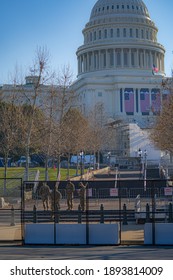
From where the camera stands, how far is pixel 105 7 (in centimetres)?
16400

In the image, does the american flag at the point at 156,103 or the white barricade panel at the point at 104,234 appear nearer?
the white barricade panel at the point at 104,234

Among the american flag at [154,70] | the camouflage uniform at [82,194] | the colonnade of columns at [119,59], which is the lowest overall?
the camouflage uniform at [82,194]

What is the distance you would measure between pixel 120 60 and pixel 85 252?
14387 centimetres

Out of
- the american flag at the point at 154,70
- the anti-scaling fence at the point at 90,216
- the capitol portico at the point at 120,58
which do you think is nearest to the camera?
the anti-scaling fence at the point at 90,216

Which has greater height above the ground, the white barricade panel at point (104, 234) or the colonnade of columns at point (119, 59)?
the colonnade of columns at point (119, 59)

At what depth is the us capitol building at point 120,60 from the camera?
5812 inches

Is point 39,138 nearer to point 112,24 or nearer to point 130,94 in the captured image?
point 130,94

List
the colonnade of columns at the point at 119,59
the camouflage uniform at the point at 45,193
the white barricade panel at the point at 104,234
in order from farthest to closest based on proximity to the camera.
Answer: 1. the colonnade of columns at the point at 119,59
2. the camouflage uniform at the point at 45,193
3. the white barricade panel at the point at 104,234

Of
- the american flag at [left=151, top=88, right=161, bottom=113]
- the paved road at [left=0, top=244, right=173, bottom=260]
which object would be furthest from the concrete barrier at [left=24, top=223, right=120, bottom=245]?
the american flag at [left=151, top=88, right=161, bottom=113]

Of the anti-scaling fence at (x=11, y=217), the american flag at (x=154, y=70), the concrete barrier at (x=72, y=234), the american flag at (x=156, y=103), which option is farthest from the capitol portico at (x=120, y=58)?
the concrete barrier at (x=72, y=234)

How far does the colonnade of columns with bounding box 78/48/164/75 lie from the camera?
520 ft

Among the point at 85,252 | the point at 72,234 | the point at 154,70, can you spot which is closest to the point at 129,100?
the point at 154,70

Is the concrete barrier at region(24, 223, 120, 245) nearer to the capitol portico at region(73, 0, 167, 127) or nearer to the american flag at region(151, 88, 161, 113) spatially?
the american flag at region(151, 88, 161, 113)

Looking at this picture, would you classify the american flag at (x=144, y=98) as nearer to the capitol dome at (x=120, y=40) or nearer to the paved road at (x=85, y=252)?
the capitol dome at (x=120, y=40)
